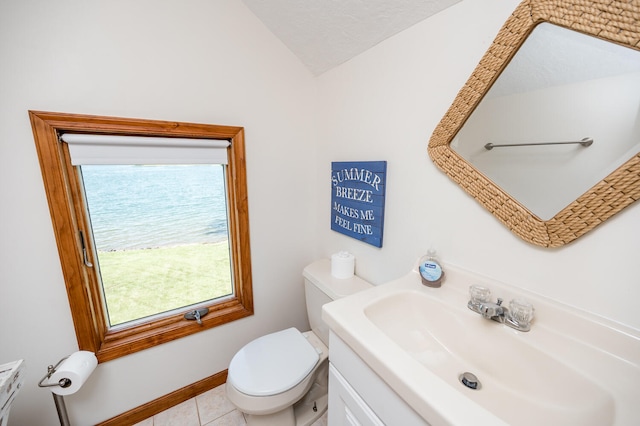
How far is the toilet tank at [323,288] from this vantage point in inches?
48.8

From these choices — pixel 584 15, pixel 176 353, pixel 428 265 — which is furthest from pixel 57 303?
pixel 584 15

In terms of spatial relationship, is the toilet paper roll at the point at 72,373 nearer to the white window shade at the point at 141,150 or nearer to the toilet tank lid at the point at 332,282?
the white window shade at the point at 141,150

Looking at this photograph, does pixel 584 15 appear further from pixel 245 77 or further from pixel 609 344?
pixel 245 77

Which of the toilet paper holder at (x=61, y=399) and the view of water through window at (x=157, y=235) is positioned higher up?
the view of water through window at (x=157, y=235)

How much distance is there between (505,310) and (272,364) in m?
0.99

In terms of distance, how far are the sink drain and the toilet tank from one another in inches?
22.2

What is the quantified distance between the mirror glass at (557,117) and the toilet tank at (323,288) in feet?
2.61

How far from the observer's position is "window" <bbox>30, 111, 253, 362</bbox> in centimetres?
104

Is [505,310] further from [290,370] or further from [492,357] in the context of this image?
[290,370]

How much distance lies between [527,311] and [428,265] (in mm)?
302

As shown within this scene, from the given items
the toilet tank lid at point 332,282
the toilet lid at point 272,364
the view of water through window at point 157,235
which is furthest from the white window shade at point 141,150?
the toilet lid at point 272,364

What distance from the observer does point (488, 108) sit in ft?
2.60

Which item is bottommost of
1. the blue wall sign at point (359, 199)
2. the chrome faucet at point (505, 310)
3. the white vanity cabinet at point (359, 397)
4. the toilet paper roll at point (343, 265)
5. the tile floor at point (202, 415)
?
the tile floor at point (202, 415)

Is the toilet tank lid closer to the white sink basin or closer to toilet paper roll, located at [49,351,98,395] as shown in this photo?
the white sink basin
